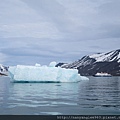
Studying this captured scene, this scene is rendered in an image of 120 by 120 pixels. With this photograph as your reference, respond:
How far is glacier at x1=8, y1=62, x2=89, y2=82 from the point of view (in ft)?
125

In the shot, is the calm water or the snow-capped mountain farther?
the snow-capped mountain

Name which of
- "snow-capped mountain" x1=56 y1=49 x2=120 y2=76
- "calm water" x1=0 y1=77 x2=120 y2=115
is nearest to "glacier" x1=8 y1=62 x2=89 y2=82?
"calm water" x1=0 y1=77 x2=120 y2=115

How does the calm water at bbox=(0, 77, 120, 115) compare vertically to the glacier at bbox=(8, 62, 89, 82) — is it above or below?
below

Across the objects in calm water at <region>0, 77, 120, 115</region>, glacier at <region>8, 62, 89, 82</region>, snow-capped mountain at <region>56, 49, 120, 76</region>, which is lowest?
calm water at <region>0, 77, 120, 115</region>

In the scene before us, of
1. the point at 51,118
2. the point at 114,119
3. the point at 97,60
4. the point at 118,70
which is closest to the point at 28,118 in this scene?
the point at 51,118

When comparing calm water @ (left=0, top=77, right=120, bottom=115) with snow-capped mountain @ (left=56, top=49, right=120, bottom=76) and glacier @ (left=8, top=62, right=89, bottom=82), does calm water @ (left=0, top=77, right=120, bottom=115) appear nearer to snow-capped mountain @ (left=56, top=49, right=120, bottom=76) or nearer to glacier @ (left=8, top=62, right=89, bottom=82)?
glacier @ (left=8, top=62, right=89, bottom=82)

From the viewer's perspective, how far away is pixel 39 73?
1531 inches

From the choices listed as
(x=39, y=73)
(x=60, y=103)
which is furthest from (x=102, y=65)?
(x=60, y=103)

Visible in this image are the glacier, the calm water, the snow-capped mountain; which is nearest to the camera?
the calm water

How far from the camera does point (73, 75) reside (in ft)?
135

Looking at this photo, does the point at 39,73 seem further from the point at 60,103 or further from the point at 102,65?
the point at 102,65

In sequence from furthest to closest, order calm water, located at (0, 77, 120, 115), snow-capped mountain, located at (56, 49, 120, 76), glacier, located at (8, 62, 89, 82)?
1. snow-capped mountain, located at (56, 49, 120, 76)
2. glacier, located at (8, 62, 89, 82)
3. calm water, located at (0, 77, 120, 115)

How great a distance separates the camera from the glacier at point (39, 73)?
38.0m

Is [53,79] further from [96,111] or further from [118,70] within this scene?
[118,70]
